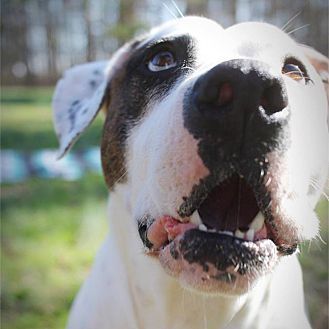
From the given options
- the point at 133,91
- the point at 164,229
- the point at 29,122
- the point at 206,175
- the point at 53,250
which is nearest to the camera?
the point at 206,175

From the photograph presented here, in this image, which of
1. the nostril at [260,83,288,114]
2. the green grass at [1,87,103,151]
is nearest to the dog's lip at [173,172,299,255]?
the nostril at [260,83,288,114]

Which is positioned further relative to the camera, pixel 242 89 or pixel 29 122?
pixel 29 122

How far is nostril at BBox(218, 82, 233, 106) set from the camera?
1.15 m

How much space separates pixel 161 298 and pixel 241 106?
0.98 m

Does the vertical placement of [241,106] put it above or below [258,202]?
above

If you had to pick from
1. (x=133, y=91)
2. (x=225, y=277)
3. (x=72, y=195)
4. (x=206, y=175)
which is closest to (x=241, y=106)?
(x=206, y=175)

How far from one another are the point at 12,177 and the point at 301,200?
15.1ft

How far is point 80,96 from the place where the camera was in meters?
2.41

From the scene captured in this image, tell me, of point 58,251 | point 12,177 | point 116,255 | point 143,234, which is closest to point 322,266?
point 58,251

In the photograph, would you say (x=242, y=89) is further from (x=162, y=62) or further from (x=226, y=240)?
(x=162, y=62)

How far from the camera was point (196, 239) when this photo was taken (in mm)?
1274

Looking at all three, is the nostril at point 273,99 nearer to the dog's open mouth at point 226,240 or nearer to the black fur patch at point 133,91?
the dog's open mouth at point 226,240

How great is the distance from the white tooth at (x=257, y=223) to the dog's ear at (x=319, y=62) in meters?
0.84

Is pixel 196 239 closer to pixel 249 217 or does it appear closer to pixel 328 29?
pixel 249 217
